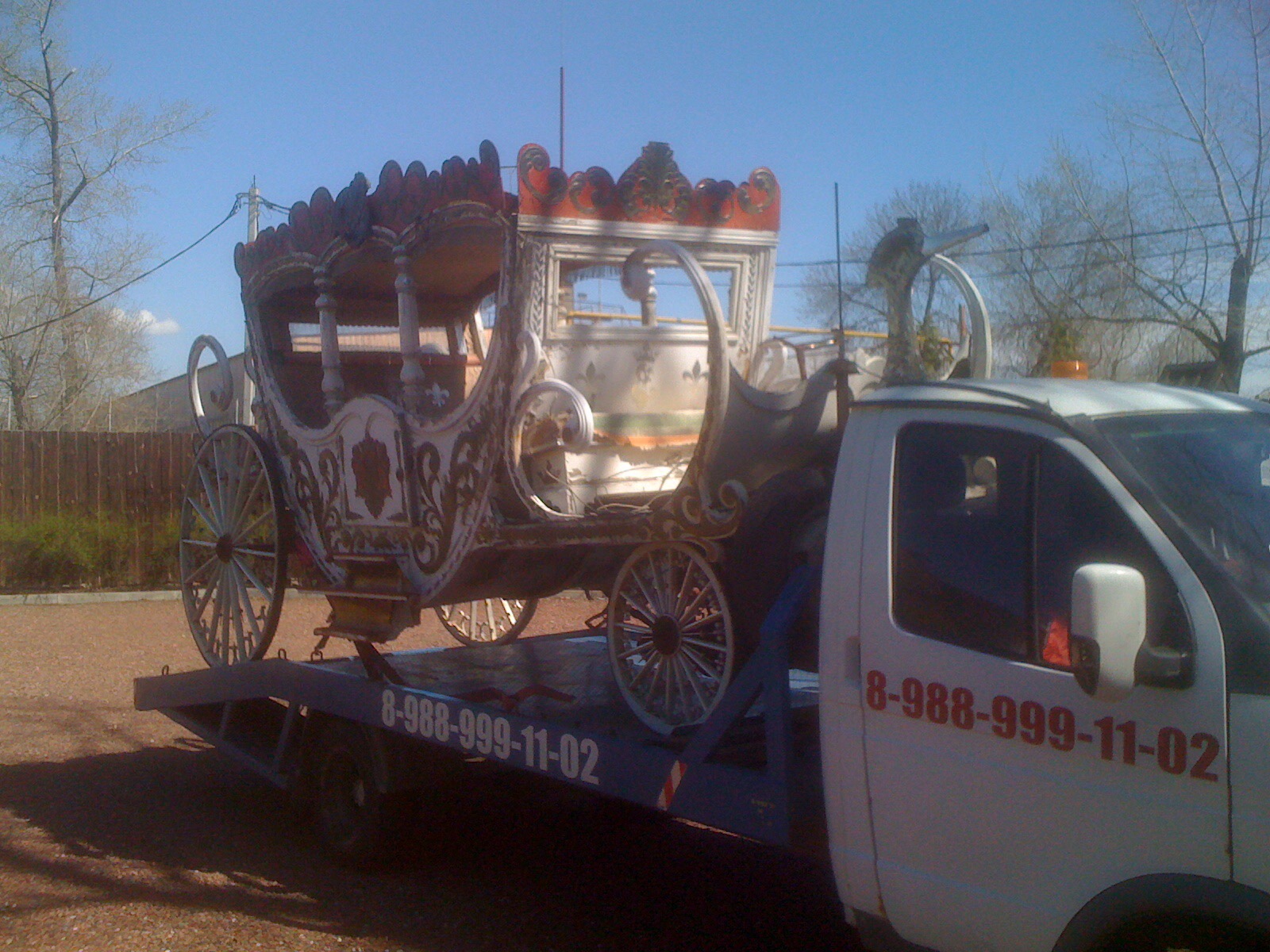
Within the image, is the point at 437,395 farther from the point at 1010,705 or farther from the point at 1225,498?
the point at 1225,498

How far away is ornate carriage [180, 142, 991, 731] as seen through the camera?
4.75m

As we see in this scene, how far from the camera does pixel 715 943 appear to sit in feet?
16.3

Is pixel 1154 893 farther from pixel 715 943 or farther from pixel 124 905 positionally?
pixel 124 905

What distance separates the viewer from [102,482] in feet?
58.1

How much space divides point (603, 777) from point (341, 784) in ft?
7.80

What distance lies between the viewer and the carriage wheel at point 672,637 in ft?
15.1

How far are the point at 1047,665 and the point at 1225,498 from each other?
0.64 meters

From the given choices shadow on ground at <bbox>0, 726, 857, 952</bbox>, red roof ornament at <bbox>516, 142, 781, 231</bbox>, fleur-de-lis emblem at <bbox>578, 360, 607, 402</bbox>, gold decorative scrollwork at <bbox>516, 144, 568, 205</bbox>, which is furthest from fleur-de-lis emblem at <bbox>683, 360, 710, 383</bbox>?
shadow on ground at <bbox>0, 726, 857, 952</bbox>

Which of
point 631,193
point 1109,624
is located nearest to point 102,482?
point 631,193

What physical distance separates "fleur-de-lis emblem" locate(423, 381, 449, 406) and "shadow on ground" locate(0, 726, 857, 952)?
2768mm

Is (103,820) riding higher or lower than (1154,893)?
lower

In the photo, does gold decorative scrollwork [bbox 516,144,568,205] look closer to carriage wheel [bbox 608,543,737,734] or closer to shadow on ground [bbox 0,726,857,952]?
carriage wheel [bbox 608,543,737,734]

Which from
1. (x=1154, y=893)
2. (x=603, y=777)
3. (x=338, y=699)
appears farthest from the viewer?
(x=338, y=699)

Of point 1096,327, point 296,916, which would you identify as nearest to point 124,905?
point 296,916
